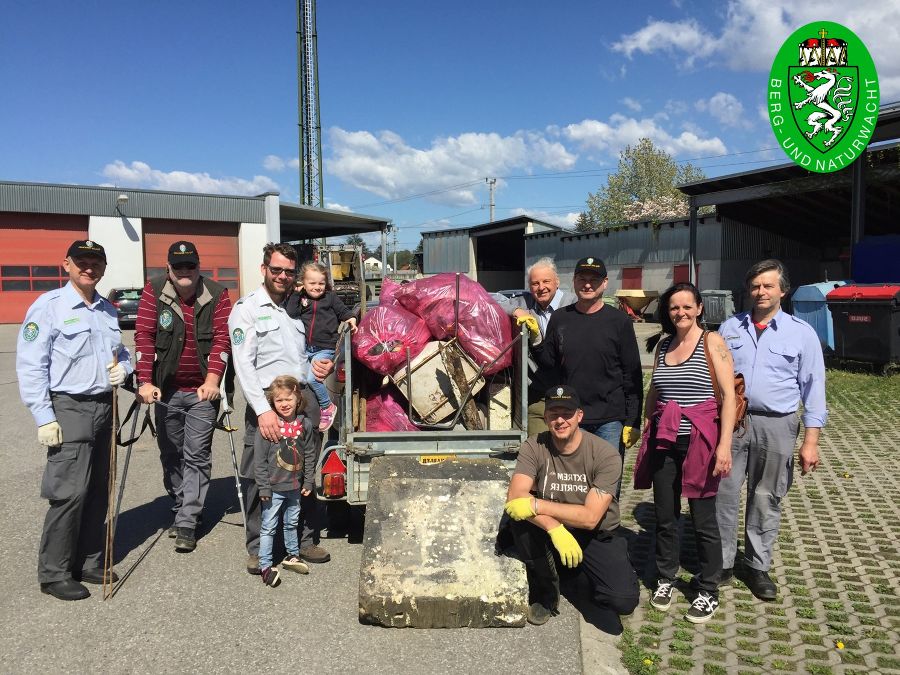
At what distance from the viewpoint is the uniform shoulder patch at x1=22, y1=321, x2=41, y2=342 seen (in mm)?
3773

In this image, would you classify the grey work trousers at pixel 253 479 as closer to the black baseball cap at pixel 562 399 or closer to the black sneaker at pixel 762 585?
the black baseball cap at pixel 562 399

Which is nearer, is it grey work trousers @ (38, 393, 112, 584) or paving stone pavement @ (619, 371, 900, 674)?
paving stone pavement @ (619, 371, 900, 674)

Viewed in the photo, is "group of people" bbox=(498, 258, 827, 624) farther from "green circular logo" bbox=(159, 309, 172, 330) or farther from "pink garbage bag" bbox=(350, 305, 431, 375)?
"green circular logo" bbox=(159, 309, 172, 330)

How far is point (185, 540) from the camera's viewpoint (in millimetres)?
4570

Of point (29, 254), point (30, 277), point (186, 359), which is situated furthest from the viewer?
point (30, 277)

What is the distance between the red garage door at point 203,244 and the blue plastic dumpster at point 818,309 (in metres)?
22.4

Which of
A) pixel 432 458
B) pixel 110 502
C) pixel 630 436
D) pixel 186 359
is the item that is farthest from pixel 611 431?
pixel 110 502

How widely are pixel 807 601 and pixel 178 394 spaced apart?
4151 mm

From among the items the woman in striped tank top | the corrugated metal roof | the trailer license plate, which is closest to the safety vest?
the trailer license plate

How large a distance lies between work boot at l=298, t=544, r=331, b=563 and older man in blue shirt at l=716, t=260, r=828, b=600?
8.18 ft

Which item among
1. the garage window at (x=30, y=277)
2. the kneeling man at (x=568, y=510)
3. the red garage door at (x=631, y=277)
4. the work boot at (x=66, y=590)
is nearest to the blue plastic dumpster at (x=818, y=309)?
the kneeling man at (x=568, y=510)

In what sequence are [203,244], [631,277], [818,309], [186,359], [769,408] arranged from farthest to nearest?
1. [631,277]
2. [203,244]
3. [818,309]
4. [186,359]
5. [769,408]

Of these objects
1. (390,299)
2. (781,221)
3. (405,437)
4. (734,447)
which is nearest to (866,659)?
(734,447)

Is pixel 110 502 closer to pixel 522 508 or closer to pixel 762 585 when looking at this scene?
pixel 522 508
